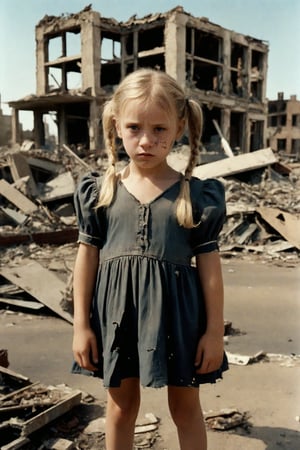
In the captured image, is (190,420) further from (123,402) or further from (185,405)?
(123,402)

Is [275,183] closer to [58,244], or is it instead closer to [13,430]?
[58,244]

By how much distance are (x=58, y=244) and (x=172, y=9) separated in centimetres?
1773

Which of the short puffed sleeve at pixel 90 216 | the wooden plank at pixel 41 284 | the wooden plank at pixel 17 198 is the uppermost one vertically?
the short puffed sleeve at pixel 90 216

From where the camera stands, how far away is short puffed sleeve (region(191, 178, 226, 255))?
2055 millimetres

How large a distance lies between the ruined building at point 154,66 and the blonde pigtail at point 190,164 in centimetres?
2139

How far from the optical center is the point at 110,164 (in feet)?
7.40

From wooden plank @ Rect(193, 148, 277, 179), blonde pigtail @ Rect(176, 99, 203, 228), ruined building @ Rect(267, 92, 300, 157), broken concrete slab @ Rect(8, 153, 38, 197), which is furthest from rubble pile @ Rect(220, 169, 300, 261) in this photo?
ruined building @ Rect(267, 92, 300, 157)

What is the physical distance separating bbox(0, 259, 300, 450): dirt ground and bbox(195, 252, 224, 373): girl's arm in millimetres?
1018

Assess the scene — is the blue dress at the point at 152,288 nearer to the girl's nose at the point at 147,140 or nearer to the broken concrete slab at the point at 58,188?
the girl's nose at the point at 147,140

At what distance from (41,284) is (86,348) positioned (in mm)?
4155

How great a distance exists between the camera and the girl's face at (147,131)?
1.99 meters

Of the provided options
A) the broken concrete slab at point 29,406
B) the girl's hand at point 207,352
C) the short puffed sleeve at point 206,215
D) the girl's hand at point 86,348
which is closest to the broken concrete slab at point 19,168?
the broken concrete slab at point 29,406

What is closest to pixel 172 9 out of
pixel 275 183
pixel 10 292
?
pixel 275 183

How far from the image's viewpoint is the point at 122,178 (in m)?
2.24
